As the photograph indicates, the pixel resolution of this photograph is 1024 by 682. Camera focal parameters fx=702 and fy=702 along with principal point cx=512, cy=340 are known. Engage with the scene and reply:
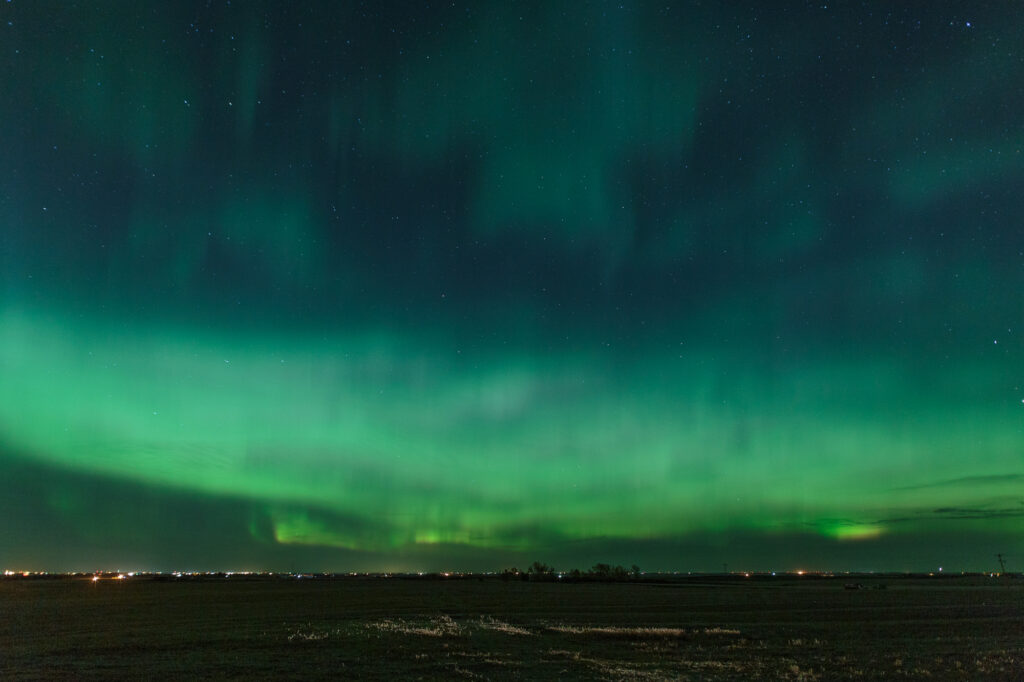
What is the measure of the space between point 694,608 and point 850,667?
51773 mm

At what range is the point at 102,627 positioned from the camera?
57.2 metres

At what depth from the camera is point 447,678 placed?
1275 inches

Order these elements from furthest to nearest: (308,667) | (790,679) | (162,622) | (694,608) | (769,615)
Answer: (694,608) → (769,615) → (162,622) → (308,667) → (790,679)

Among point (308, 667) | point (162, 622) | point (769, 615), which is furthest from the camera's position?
point (769, 615)

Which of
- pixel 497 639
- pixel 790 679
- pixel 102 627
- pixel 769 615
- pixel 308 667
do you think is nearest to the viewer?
pixel 790 679

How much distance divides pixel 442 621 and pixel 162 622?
81.4 ft

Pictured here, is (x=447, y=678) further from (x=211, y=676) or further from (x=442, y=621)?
(x=442, y=621)

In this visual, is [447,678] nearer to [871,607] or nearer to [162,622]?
[162,622]

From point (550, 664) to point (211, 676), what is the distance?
1649 centimetres

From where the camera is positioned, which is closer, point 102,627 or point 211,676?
point 211,676

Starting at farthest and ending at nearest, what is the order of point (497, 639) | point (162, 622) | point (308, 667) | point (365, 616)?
point (365, 616) < point (162, 622) < point (497, 639) < point (308, 667)

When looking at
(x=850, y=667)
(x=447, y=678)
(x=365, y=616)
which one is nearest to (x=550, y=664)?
(x=447, y=678)

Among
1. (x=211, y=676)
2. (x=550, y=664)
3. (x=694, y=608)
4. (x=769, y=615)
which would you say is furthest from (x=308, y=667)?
(x=694, y=608)

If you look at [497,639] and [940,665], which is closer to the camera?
[940,665]
